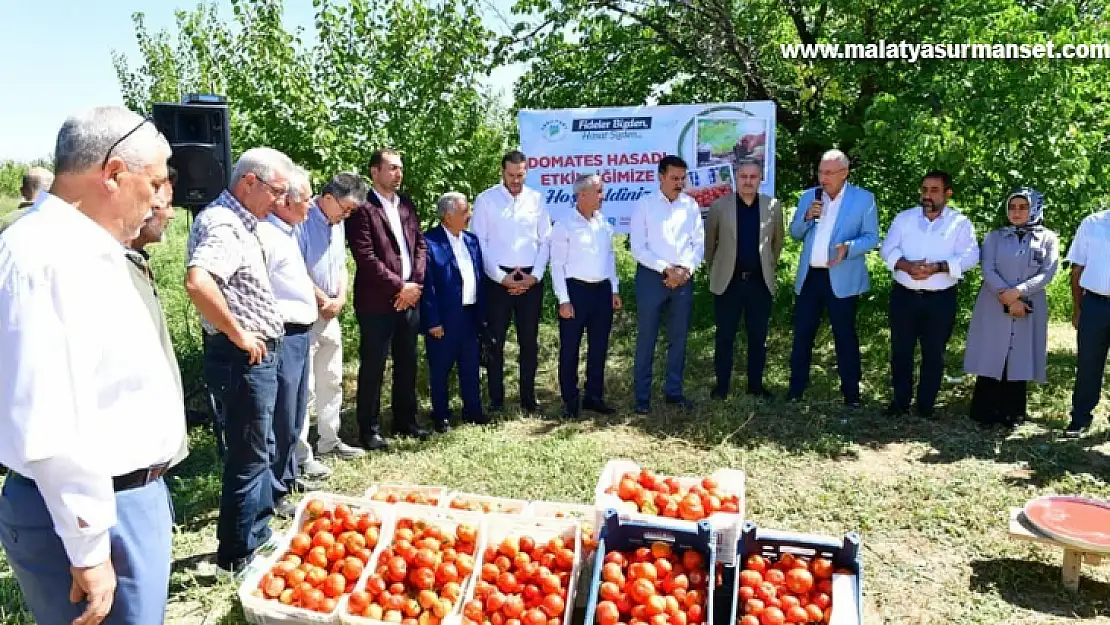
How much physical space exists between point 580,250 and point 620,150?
1.95 meters

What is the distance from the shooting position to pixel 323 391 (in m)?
5.19

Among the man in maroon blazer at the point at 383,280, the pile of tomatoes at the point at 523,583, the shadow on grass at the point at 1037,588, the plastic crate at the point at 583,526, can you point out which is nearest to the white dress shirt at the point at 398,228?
the man in maroon blazer at the point at 383,280

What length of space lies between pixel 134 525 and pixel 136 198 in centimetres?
82

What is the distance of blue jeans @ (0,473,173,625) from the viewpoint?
5.97 feet

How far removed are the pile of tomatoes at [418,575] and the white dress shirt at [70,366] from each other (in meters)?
1.31

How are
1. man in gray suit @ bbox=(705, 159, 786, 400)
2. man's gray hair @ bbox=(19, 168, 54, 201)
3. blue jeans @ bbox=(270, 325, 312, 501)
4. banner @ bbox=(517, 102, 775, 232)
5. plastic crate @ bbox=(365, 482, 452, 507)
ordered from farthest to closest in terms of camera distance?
banner @ bbox=(517, 102, 775, 232) < man in gray suit @ bbox=(705, 159, 786, 400) < man's gray hair @ bbox=(19, 168, 54, 201) < blue jeans @ bbox=(270, 325, 312, 501) < plastic crate @ bbox=(365, 482, 452, 507)

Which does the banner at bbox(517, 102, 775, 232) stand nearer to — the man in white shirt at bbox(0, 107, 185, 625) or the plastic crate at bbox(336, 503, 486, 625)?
the plastic crate at bbox(336, 503, 486, 625)

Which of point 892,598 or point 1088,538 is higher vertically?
point 1088,538

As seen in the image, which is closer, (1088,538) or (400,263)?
(1088,538)

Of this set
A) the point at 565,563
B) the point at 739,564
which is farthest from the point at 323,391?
the point at 739,564

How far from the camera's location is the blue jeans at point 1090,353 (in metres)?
5.38

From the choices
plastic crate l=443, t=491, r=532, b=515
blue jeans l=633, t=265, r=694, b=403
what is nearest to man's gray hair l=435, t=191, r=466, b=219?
blue jeans l=633, t=265, r=694, b=403

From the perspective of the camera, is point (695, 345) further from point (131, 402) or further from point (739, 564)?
point (131, 402)

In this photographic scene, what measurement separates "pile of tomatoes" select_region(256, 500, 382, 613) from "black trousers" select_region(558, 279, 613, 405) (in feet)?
9.60
